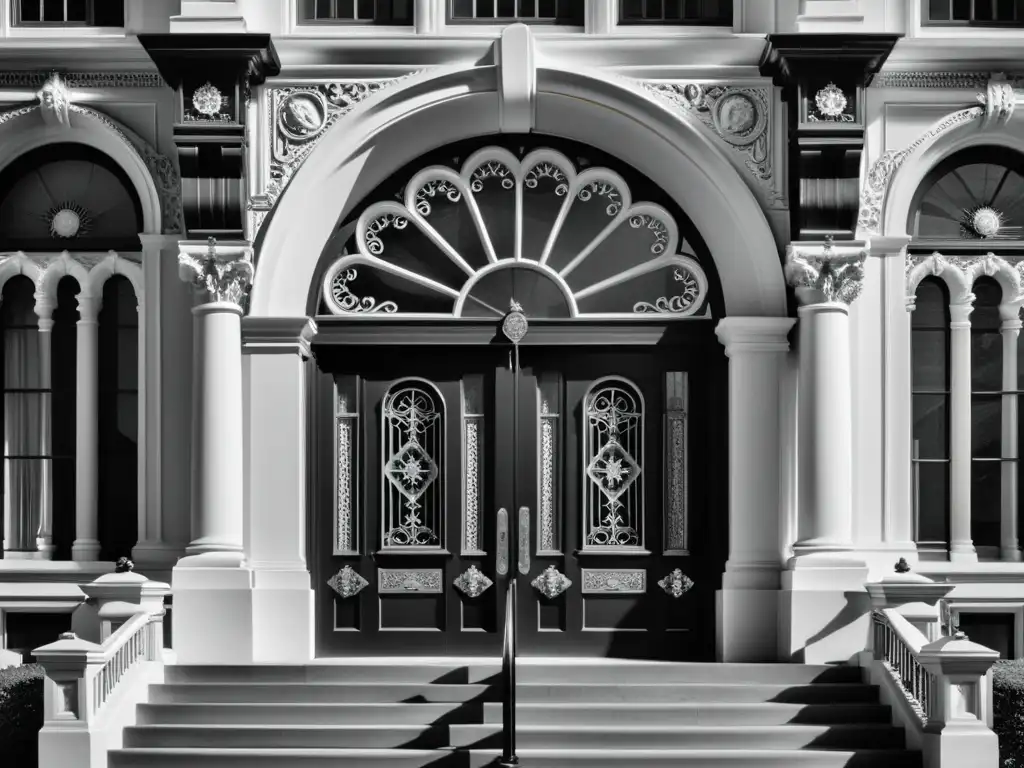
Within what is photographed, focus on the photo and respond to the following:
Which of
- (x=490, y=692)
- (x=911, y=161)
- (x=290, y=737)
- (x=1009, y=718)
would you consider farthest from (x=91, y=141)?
(x=1009, y=718)

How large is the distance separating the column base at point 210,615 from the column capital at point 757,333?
4530 millimetres

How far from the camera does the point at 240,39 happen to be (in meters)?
14.2

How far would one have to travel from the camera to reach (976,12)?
50.0 ft

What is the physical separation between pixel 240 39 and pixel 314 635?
16.3 feet

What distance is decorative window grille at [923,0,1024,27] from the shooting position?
15195 mm

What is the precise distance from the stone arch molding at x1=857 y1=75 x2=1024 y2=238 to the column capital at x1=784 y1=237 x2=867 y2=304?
0.58 m

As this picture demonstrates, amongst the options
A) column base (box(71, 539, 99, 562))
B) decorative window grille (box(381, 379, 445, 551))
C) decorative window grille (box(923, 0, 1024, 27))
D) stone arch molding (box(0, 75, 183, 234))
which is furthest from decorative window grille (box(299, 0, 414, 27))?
column base (box(71, 539, 99, 562))

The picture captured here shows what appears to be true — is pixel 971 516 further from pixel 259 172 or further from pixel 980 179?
pixel 259 172

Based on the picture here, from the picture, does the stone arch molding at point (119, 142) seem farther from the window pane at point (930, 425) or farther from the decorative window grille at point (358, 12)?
the window pane at point (930, 425)

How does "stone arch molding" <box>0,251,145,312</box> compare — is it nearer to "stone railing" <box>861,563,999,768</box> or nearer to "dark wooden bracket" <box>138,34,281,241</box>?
"dark wooden bracket" <box>138,34,281,241</box>

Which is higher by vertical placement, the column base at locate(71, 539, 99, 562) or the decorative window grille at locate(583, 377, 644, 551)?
the decorative window grille at locate(583, 377, 644, 551)

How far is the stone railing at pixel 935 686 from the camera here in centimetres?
1198

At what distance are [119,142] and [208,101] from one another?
1.00 m

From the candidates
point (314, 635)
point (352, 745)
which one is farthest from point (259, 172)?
Result: point (352, 745)
